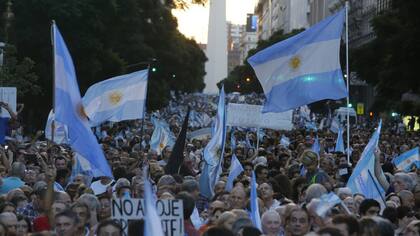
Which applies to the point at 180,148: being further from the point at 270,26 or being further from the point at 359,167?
the point at 270,26

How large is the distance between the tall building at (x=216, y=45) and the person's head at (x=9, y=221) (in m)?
144

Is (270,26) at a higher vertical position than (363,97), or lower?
higher

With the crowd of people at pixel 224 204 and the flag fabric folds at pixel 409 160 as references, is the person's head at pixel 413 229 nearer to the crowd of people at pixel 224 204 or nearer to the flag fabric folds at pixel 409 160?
the crowd of people at pixel 224 204

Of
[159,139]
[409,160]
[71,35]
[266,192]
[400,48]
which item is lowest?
[266,192]

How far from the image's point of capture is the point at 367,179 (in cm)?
1236

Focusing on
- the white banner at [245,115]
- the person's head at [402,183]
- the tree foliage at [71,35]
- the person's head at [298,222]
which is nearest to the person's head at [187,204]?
the person's head at [298,222]

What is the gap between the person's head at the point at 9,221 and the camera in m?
8.25

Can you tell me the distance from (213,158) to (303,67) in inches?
79.0

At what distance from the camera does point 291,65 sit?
48.9 feet

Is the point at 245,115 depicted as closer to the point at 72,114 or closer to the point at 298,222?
the point at 72,114

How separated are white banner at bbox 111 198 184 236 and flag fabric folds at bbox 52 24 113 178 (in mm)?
3519

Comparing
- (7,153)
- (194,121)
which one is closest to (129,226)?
(7,153)

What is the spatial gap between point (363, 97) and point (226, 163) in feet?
240

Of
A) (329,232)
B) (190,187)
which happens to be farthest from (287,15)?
(329,232)
